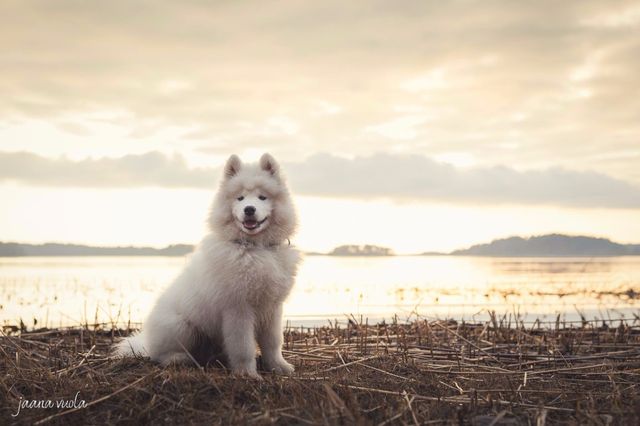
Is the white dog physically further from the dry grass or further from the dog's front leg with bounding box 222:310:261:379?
the dry grass

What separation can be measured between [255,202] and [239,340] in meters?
1.31

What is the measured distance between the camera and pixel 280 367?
235 inches

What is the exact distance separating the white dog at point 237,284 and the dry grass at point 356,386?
271 mm

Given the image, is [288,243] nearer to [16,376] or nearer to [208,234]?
[208,234]

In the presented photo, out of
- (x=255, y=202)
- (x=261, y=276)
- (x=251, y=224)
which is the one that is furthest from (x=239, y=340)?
(x=255, y=202)

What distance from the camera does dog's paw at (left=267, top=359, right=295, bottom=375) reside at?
5.89 meters

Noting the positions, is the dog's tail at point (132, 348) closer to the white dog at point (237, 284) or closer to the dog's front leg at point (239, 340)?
the white dog at point (237, 284)

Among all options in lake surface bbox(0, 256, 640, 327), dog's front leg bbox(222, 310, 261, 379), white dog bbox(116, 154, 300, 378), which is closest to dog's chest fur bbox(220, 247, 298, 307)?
white dog bbox(116, 154, 300, 378)

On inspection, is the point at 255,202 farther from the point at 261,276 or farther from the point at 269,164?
the point at 261,276

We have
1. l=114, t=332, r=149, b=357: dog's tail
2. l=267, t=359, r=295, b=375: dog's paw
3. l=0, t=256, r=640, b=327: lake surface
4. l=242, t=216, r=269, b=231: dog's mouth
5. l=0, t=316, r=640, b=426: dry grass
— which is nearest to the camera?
l=0, t=316, r=640, b=426: dry grass

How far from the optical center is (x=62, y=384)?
4.97 m

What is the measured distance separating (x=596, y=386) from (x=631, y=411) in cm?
145

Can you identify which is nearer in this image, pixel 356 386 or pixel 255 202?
pixel 356 386

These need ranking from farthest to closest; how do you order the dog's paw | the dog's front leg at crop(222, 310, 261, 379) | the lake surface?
the lake surface < the dog's paw < the dog's front leg at crop(222, 310, 261, 379)
